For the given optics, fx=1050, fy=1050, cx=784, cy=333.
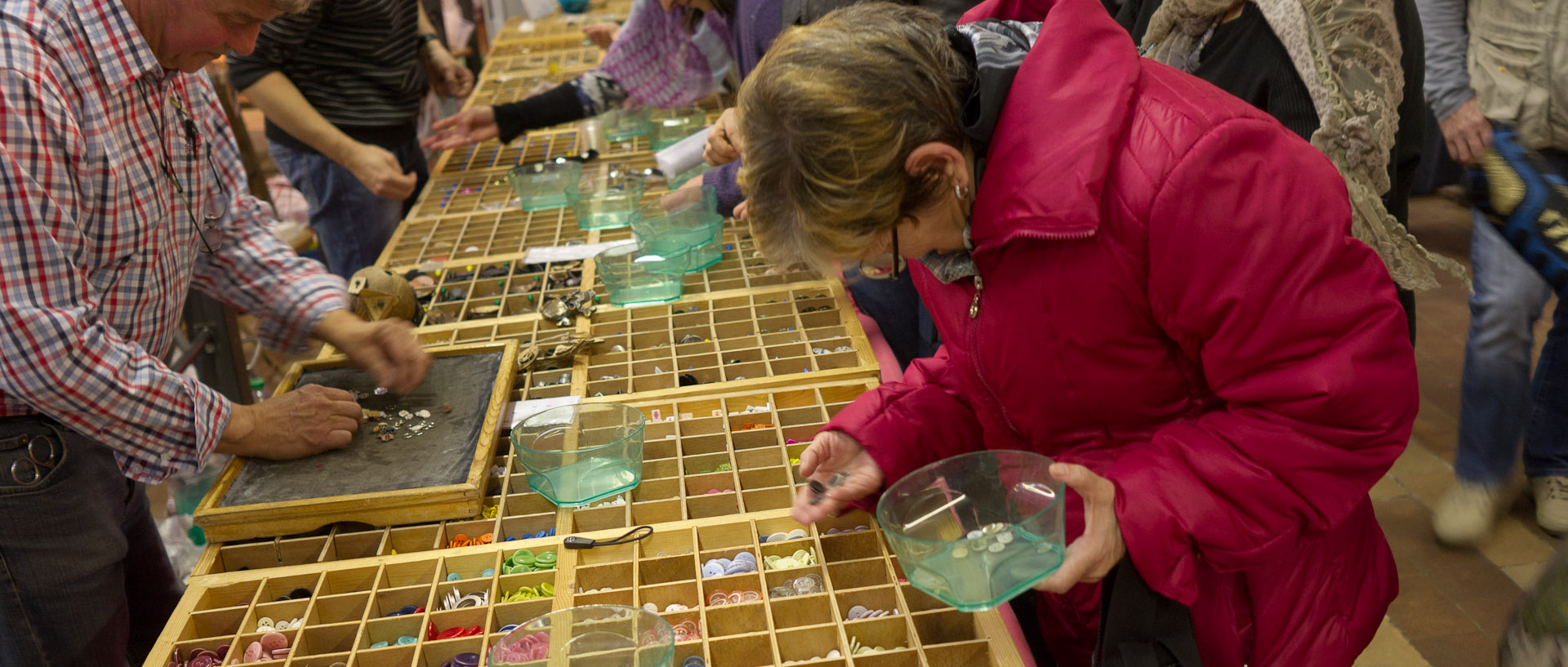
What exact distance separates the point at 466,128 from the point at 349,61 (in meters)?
0.45

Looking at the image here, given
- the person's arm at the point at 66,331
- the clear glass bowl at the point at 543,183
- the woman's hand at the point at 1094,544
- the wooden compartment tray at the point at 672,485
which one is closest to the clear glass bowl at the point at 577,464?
the wooden compartment tray at the point at 672,485

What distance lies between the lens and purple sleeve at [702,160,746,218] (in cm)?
266

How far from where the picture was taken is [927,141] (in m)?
1.13

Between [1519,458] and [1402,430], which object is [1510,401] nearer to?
[1519,458]

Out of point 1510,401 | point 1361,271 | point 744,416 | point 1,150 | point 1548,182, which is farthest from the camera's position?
point 1510,401

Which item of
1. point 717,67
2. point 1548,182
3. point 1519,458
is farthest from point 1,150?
point 1519,458

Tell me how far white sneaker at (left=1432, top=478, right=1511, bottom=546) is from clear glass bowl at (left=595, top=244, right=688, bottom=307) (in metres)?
2.33

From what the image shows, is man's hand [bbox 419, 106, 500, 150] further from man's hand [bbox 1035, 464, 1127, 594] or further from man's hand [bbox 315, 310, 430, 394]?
man's hand [bbox 1035, 464, 1127, 594]

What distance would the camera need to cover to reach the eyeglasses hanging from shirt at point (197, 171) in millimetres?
1736

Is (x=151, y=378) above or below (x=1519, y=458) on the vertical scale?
above

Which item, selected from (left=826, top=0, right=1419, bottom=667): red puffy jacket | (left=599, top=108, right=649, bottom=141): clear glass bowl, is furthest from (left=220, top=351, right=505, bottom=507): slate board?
(left=599, top=108, right=649, bottom=141): clear glass bowl

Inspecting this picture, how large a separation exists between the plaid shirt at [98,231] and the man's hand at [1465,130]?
9.10 ft

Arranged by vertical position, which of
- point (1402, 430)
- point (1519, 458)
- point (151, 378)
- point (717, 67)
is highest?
point (1402, 430)

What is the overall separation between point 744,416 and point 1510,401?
2.25 m
